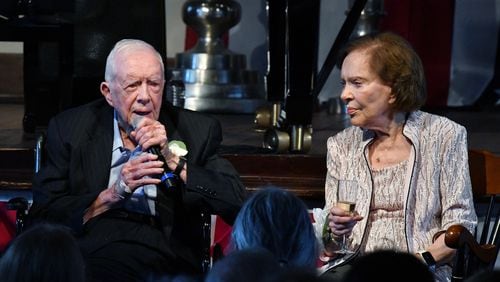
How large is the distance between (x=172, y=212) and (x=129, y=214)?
131mm

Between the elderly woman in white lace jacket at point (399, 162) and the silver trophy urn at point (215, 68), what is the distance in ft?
10.5

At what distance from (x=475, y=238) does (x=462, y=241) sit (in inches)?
9.1

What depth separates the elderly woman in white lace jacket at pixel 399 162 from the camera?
12.6ft

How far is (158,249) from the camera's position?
3.82 meters

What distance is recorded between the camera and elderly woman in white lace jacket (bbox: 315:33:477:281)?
3.85 meters

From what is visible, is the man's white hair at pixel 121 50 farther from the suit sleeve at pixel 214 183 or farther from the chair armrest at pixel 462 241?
the chair armrest at pixel 462 241

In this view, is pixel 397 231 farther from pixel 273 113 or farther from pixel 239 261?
pixel 273 113

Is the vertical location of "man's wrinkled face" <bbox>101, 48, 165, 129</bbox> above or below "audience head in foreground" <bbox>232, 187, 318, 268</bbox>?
above

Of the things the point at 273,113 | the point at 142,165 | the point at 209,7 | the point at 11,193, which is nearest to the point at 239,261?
the point at 142,165

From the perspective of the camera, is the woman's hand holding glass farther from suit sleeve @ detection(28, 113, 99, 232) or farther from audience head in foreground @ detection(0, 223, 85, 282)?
audience head in foreground @ detection(0, 223, 85, 282)

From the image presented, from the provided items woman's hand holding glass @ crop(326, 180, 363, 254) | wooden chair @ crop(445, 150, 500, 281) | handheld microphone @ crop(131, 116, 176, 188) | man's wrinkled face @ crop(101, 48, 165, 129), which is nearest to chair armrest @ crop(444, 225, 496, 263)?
wooden chair @ crop(445, 150, 500, 281)

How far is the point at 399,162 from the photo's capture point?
3.92m

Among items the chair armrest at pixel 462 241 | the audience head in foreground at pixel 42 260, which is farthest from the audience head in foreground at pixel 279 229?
the chair armrest at pixel 462 241

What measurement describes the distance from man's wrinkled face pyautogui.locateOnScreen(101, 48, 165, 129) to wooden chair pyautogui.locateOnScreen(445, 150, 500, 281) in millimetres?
958
